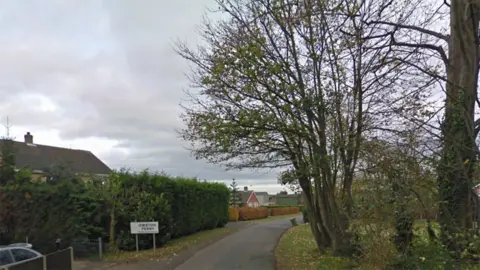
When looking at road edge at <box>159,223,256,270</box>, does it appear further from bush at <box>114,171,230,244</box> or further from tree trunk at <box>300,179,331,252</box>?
tree trunk at <box>300,179,331,252</box>

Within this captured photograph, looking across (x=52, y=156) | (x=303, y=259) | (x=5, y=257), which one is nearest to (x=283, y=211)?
(x=52, y=156)

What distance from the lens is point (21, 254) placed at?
11578mm

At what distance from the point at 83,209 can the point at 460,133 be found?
1552cm

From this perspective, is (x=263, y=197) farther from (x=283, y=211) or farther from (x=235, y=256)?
(x=235, y=256)

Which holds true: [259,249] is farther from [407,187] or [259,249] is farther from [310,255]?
[407,187]

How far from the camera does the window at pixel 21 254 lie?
11.4m

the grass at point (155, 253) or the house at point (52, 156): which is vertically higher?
the house at point (52, 156)

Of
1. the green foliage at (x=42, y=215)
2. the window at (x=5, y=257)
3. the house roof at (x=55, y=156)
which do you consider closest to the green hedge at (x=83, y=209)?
the green foliage at (x=42, y=215)

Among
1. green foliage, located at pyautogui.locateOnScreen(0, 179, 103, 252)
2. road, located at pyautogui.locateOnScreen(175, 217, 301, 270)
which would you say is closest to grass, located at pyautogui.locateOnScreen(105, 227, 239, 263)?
road, located at pyautogui.locateOnScreen(175, 217, 301, 270)

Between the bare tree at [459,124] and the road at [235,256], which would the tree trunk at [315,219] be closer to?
the road at [235,256]

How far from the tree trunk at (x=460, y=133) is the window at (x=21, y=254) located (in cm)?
989

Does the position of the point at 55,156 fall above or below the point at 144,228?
above

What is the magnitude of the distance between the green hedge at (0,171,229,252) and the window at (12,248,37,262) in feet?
22.6

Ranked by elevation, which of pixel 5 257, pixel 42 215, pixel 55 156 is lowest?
pixel 5 257
